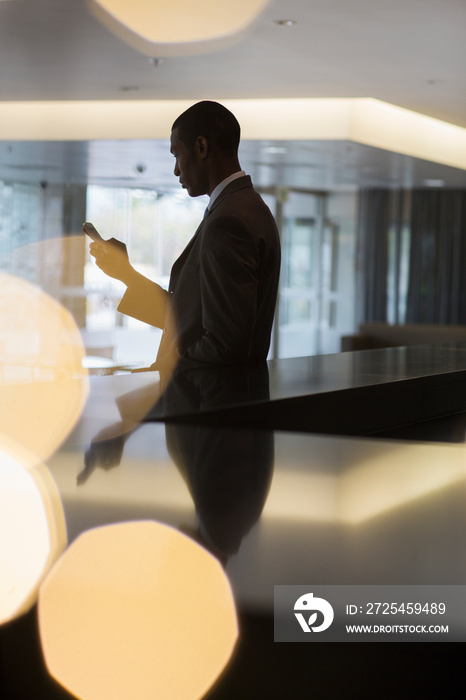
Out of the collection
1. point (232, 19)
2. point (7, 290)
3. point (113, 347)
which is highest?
point (232, 19)

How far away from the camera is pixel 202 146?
6.25ft

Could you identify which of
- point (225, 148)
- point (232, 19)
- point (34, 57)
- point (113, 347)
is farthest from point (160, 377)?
point (113, 347)

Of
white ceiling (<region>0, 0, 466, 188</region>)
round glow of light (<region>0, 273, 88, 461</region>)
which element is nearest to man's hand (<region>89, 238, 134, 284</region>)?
white ceiling (<region>0, 0, 466, 188</region>)

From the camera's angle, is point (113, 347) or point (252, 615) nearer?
point (252, 615)

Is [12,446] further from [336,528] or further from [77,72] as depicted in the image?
[77,72]

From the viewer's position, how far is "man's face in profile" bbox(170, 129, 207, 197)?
192 cm

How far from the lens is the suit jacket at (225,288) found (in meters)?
1.69

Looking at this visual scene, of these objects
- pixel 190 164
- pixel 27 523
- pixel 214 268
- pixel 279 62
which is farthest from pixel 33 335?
pixel 27 523

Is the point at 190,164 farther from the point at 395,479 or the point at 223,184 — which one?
the point at 395,479

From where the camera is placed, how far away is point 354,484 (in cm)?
106

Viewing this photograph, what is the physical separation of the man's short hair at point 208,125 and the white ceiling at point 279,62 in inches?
102

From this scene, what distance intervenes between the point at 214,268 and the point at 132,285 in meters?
0.37

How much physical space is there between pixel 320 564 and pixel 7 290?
34.4 ft

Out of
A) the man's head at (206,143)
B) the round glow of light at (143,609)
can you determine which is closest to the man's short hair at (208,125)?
the man's head at (206,143)
